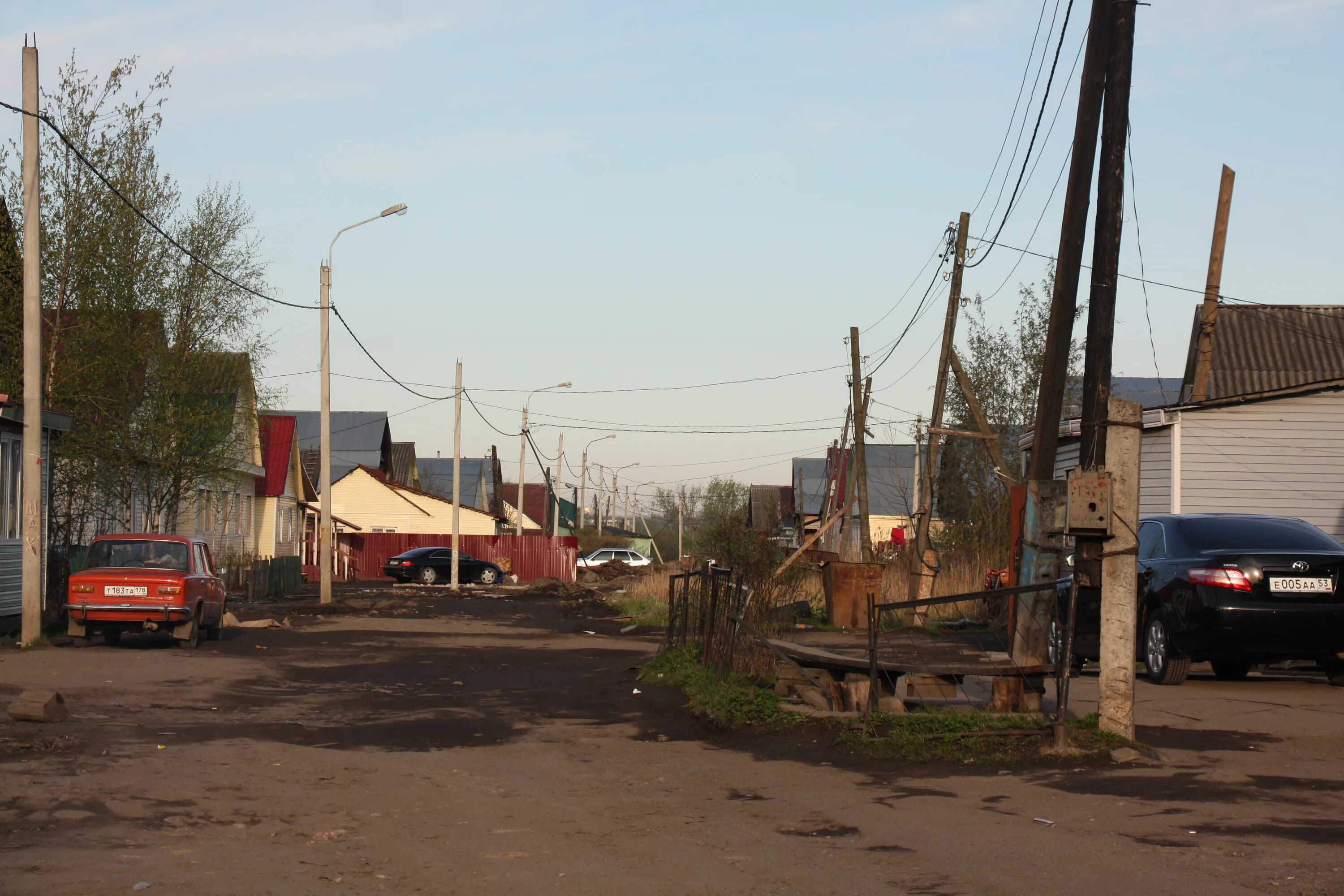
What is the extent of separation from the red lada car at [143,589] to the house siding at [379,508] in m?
43.9

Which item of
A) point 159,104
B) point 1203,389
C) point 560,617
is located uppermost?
point 159,104

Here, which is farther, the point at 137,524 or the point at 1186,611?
the point at 137,524

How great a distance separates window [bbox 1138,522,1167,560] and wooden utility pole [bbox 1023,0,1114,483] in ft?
9.75

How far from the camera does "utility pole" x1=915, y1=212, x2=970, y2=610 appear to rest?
875 inches

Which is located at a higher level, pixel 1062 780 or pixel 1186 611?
pixel 1186 611

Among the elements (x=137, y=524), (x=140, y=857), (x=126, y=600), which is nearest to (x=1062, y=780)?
(x=140, y=857)

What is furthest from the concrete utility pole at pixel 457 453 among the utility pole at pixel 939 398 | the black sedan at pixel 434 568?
the utility pole at pixel 939 398

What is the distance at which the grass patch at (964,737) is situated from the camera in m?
8.45

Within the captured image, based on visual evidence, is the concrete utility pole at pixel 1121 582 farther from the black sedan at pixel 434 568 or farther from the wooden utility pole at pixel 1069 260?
the black sedan at pixel 434 568

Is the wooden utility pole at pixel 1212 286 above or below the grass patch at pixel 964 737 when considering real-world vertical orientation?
above

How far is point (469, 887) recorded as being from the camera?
555cm

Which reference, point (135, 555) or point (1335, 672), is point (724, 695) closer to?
point (1335, 672)

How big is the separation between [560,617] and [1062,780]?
21.7 meters

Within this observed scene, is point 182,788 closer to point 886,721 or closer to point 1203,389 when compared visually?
point 886,721
